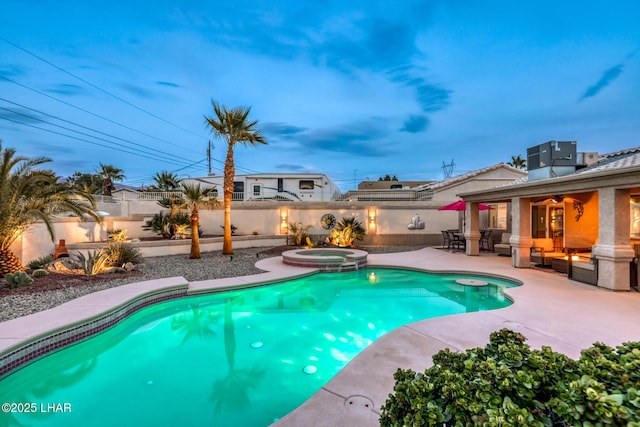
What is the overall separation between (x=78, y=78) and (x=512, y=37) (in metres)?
31.5

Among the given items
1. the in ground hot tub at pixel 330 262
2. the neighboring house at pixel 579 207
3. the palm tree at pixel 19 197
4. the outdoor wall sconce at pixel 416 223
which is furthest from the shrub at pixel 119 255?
the outdoor wall sconce at pixel 416 223

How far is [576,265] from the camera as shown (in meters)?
8.39

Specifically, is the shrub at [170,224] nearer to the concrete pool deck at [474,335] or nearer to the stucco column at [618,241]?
the concrete pool deck at [474,335]

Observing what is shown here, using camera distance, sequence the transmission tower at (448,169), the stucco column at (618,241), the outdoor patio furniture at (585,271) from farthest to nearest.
Answer: the transmission tower at (448,169), the outdoor patio furniture at (585,271), the stucco column at (618,241)

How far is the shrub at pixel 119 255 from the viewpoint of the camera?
1023 centimetres

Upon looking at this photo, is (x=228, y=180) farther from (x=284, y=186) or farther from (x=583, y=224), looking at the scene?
(x=284, y=186)

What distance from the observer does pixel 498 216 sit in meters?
16.8

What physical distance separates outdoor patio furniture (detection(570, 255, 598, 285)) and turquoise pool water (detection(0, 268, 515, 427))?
213 centimetres

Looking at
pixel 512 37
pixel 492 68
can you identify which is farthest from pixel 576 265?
pixel 492 68

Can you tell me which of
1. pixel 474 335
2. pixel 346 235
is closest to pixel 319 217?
pixel 346 235

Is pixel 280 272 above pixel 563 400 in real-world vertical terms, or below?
below

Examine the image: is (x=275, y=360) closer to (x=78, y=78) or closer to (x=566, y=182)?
(x=566, y=182)

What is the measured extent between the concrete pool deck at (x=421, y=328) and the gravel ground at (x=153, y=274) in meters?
0.63

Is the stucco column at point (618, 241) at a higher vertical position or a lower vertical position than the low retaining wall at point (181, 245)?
higher
